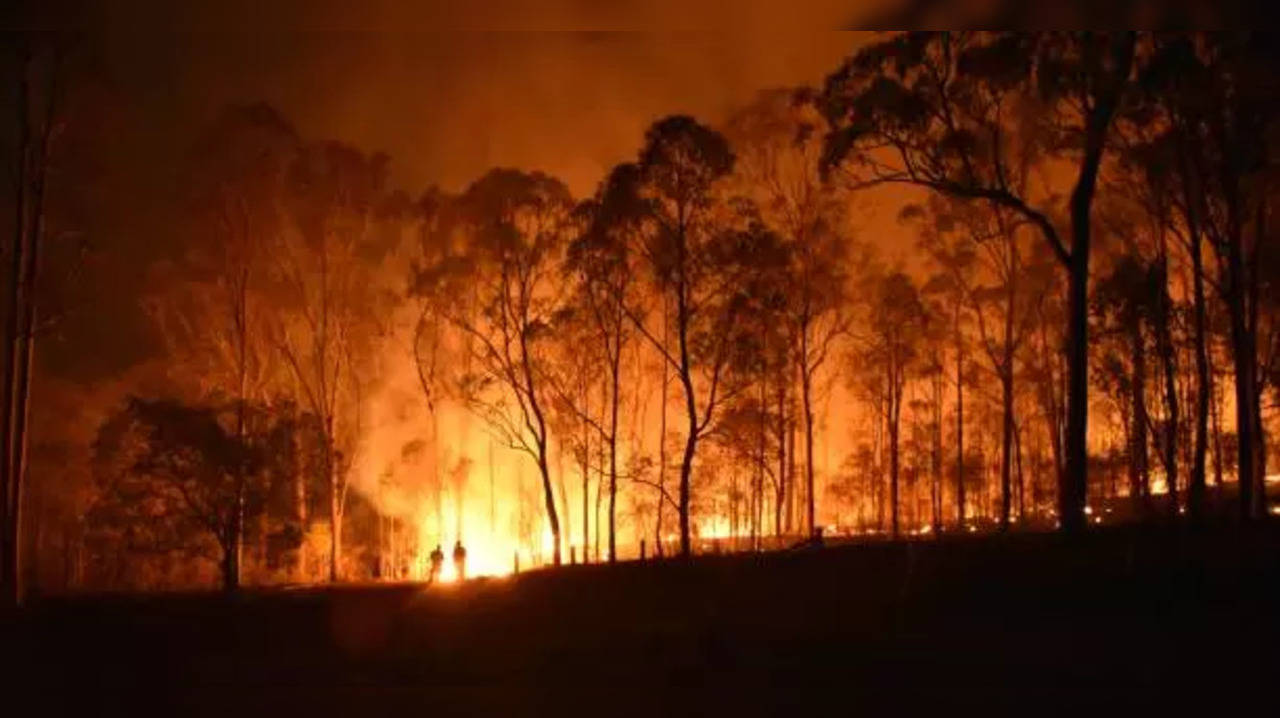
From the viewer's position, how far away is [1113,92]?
17.7 meters

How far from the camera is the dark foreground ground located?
10.9 meters

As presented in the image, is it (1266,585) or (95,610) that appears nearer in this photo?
(1266,585)

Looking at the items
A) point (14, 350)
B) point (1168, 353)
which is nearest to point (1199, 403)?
point (1168, 353)

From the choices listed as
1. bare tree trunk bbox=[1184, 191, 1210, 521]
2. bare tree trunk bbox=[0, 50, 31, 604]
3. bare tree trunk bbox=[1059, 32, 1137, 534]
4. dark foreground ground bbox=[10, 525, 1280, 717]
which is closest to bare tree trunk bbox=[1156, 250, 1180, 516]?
bare tree trunk bbox=[1184, 191, 1210, 521]

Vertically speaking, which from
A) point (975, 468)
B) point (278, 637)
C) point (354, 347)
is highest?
point (354, 347)

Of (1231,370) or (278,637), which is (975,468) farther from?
(278,637)

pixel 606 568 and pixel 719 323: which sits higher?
pixel 719 323

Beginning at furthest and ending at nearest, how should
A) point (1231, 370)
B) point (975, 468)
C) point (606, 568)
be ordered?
point (975, 468) < point (1231, 370) < point (606, 568)

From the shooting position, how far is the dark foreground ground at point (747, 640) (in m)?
10.9

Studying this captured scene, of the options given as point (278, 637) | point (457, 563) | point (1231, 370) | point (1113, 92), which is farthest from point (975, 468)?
point (278, 637)

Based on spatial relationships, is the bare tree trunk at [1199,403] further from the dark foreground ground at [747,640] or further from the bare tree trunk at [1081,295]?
the bare tree trunk at [1081,295]

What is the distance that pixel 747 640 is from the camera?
14070 mm

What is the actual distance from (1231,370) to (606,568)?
2087cm

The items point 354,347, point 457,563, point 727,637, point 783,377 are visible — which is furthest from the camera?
point 354,347
